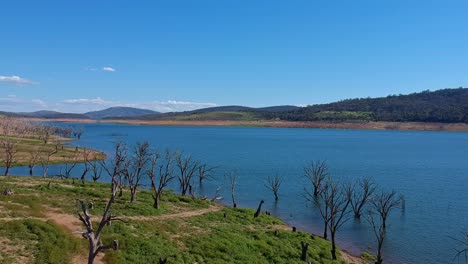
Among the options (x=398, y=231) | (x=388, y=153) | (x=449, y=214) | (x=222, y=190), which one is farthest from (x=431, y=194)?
(x=388, y=153)

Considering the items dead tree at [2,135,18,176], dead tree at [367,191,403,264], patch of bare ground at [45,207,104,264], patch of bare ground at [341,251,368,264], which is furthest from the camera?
dead tree at [2,135,18,176]

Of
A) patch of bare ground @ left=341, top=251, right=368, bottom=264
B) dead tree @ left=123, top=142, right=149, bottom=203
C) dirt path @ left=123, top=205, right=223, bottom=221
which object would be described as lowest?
patch of bare ground @ left=341, top=251, right=368, bottom=264

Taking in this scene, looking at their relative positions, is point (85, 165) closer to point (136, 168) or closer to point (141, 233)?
point (136, 168)

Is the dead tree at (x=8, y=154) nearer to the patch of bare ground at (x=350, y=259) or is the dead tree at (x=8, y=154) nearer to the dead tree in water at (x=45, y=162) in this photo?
the dead tree in water at (x=45, y=162)

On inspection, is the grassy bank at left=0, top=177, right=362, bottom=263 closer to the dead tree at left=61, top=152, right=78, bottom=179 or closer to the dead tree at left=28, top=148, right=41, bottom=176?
the dead tree at left=61, top=152, right=78, bottom=179

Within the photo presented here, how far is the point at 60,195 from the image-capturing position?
46.7 m

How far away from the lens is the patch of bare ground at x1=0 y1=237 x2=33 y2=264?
28.3 m

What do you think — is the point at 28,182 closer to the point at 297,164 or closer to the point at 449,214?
the point at 449,214

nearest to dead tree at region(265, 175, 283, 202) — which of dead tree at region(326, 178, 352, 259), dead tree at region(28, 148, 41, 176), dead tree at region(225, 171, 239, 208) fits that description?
dead tree at region(225, 171, 239, 208)

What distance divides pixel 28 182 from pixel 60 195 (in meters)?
8.51

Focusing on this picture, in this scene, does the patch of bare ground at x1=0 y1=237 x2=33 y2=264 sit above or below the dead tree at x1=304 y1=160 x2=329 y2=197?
above

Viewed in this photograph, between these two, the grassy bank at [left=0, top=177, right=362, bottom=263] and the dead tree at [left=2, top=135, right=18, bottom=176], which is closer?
the grassy bank at [left=0, top=177, right=362, bottom=263]

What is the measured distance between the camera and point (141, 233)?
3634cm

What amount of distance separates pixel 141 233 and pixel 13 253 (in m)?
10.0
